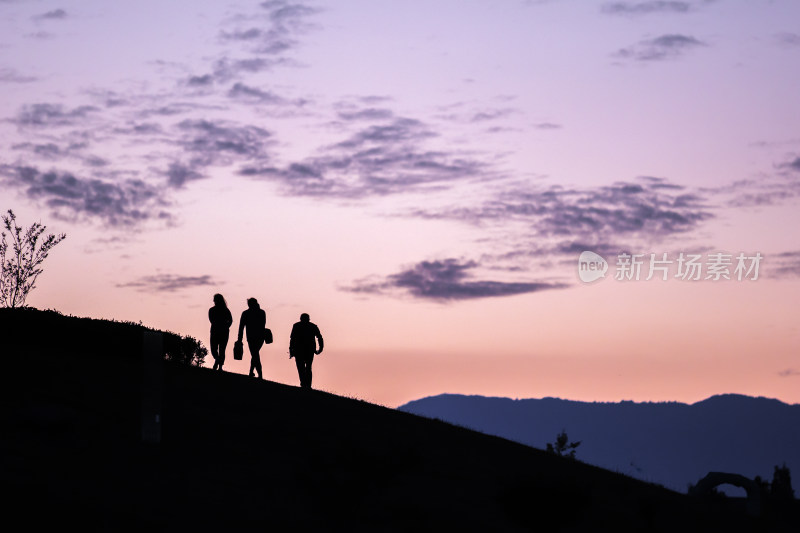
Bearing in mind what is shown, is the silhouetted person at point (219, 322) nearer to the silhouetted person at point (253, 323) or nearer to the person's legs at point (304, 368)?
the silhouetted person at point (253, 323)

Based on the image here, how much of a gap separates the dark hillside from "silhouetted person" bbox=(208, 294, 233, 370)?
0.91 metres

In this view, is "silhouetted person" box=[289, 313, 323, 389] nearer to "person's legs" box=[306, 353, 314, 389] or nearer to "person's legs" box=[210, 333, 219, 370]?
"person's legs" box=[306, 353, 314, 389]

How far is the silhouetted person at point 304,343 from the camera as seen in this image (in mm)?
28781

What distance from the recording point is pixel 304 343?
28875mm

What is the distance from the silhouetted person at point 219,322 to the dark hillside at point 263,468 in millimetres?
908

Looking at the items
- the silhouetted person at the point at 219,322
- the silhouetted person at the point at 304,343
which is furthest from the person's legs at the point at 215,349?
the silhouetted person at the point at 304,343

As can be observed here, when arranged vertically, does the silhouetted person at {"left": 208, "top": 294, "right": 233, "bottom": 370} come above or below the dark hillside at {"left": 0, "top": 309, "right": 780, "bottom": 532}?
above

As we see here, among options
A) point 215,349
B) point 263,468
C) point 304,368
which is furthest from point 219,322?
point 263,468

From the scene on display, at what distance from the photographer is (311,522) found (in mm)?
18172

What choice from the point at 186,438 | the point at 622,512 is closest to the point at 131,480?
the point at 186,438

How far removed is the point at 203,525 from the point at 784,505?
2039 cm

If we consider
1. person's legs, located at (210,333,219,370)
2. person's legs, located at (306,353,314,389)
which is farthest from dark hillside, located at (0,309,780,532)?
person's legs, located at (210,333,219,370)

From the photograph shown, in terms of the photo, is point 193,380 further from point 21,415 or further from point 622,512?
point 622,512

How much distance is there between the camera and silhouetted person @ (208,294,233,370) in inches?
1124
